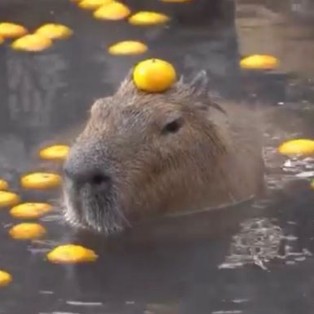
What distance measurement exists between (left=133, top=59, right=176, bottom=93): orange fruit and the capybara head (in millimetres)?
28

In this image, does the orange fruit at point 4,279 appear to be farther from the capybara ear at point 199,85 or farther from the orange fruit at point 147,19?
the orange fruit at point 147,19

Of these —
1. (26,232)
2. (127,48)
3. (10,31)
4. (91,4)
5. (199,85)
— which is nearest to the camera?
(26,232)

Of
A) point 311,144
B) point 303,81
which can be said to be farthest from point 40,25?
point 311,144

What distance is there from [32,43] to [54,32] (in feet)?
0.74

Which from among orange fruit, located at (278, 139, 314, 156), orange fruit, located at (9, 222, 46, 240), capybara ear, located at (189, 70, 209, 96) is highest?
capybara ear, located at (189, 70, 209, 96)

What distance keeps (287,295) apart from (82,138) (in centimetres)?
109

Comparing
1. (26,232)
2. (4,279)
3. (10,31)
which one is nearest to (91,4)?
(10,31)

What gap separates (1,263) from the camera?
242 inches

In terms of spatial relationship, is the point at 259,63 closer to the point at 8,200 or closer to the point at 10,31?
the point at 10,31

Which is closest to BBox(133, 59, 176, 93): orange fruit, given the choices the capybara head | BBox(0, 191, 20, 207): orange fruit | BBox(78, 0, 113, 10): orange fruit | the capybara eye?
the capybara head

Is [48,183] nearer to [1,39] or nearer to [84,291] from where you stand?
[84,291]

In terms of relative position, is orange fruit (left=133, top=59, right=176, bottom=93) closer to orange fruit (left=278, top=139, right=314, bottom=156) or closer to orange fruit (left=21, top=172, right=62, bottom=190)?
orange fruit (left=21, top=172, right=62, bottom=190)

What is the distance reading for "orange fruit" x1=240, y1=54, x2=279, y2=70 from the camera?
804cm

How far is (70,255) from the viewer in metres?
6.18
